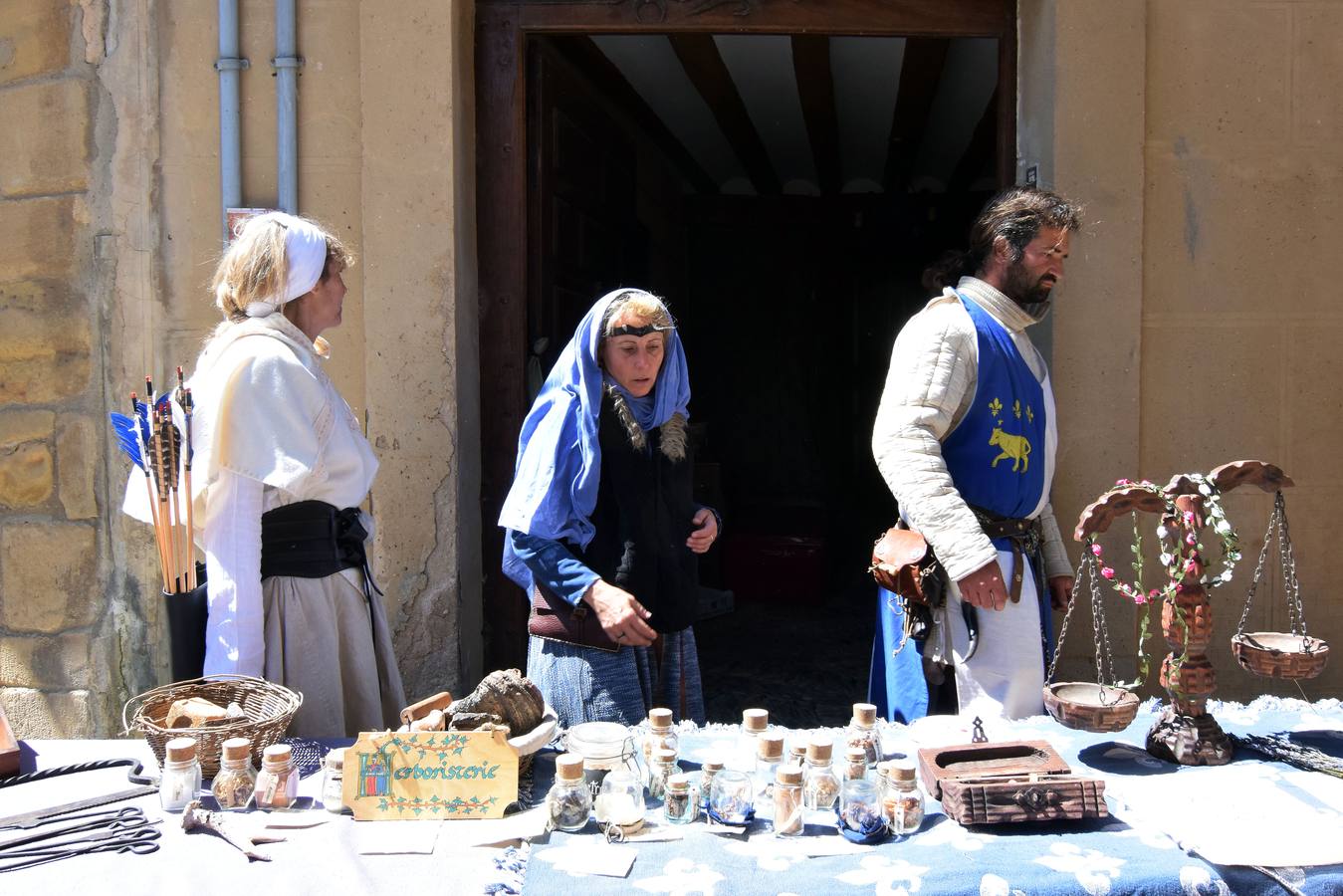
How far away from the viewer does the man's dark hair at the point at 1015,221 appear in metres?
2.63

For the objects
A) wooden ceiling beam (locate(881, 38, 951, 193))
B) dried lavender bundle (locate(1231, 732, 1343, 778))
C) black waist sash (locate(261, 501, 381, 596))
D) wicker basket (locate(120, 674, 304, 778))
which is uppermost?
wooden ceiling beam (locate(881, 38, 951, 193))

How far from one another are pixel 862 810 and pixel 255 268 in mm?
1641

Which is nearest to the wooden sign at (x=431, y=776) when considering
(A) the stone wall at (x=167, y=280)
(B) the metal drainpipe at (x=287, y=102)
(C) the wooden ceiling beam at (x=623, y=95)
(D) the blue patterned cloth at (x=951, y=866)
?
(D) the blue patterned cloth at (x=951, y=866)

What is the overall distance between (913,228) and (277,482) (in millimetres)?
7192

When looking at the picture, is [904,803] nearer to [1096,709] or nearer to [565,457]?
[1096,709]

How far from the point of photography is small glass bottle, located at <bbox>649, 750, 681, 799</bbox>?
5.90 feet

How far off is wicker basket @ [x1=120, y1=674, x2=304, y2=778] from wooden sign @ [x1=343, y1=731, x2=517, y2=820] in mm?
220

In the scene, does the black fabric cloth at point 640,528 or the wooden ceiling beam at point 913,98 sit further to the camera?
the wooden ceiling beam at point 913,98

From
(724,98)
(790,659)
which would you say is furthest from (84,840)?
(724,98)

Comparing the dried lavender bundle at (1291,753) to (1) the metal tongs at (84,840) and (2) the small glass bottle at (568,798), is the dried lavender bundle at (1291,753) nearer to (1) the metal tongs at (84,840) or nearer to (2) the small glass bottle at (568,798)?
(2) the small glass bottle at (568,798)

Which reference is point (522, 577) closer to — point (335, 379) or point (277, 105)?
point (335, 379)

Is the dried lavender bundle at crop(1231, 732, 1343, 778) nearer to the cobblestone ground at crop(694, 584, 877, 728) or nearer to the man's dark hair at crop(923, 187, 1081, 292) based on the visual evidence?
the man's dark hair at crop(923, 187, 1081, 292)

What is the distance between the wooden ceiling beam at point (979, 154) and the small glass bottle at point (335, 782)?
4.59 metres

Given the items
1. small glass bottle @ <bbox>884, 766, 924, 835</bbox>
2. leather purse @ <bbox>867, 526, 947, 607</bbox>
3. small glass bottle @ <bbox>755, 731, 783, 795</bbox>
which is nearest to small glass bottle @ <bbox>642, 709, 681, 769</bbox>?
small glass bottle @ <bbox>755, 731, 783, 795</bbox>
